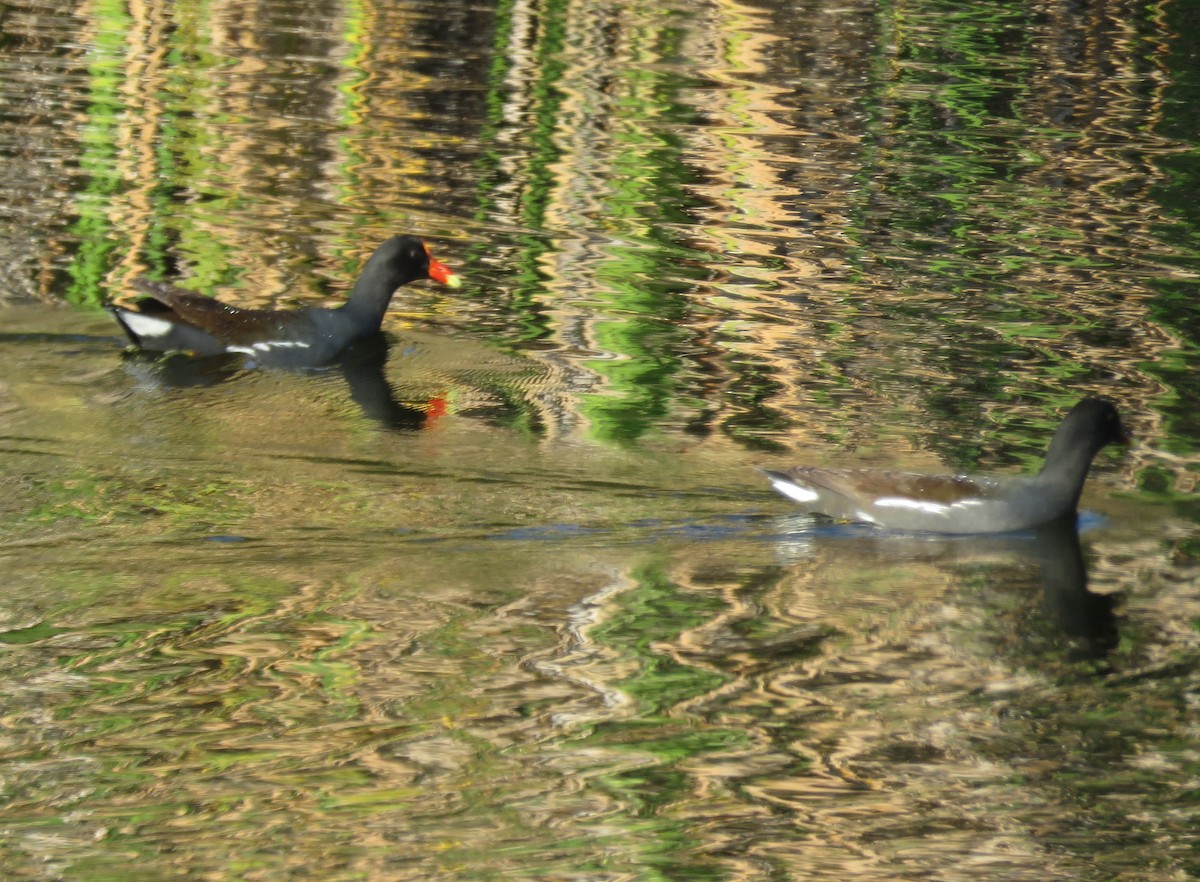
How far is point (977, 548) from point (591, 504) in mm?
1607

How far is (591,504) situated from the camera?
8.08 meters

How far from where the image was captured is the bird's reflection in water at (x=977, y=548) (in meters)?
7.57

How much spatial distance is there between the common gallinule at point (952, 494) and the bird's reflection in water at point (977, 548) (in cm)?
4

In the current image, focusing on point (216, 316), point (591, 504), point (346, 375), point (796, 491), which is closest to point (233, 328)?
point (216, 316)

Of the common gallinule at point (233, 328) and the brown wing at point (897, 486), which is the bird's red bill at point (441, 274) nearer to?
the common gallinule at point (233, 328)

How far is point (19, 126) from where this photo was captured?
49.7ft

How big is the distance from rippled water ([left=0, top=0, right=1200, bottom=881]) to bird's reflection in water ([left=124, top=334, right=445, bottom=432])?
4cm

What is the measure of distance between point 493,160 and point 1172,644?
28.5 ft

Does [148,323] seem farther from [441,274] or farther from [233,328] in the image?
[441,274]

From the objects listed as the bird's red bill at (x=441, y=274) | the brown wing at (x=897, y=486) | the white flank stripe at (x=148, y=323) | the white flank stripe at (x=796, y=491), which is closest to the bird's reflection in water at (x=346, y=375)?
the white flank stripe at (x=148, y=323)

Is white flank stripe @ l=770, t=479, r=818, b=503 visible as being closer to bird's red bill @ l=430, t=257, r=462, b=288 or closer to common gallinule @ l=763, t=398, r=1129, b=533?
common gallinule @ l=763, t=398, r=1129, b=533

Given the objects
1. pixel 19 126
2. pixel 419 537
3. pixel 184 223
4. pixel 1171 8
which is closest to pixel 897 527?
pixel 419 537

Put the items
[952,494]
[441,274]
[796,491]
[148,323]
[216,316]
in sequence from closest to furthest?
1. [952,494]
2. [796,491]
3. [148,323]
4. [216,316]
5. [441,274]

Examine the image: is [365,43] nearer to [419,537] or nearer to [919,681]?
[419,537]
